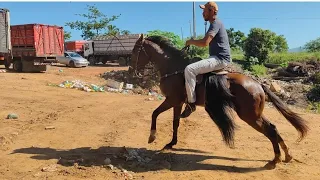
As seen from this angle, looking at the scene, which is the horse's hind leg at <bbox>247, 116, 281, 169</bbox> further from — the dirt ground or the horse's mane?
the horse's mane

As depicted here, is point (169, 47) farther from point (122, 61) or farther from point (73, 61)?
point (122, 61)

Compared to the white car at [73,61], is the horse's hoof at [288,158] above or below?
below

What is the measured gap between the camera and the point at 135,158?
5.49m

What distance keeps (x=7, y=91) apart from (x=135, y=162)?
859 cm

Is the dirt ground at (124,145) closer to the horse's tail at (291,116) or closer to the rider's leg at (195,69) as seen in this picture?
the horse's tail at (291,116)

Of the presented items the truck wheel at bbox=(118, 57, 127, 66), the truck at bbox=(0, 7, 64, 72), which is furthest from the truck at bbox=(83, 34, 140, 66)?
the truck at bbox=(0, 7, 64, 72)

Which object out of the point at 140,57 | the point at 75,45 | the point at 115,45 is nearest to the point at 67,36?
the point at 75,45

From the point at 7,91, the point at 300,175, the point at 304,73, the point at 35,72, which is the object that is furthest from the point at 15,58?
the point at 304,73

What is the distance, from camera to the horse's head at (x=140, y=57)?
20.2 feet

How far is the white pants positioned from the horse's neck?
1.34ft

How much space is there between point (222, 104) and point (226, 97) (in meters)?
0.14

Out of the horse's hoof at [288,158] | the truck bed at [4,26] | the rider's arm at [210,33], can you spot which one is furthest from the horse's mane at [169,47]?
the truck bed at [4,26]

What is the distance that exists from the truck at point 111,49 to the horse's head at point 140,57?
22.5 metres

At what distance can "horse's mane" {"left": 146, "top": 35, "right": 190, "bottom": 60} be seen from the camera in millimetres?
5934
